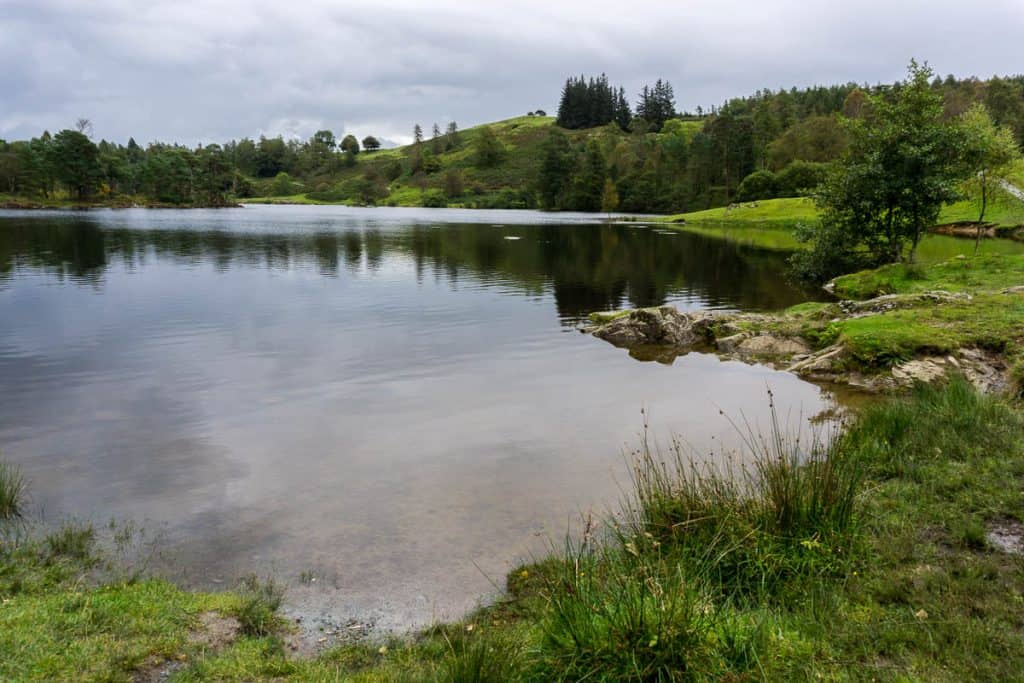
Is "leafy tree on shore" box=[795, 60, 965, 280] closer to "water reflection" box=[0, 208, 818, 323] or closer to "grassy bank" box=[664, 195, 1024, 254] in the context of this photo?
"water reflection" box=[0, 208, 818, 323]

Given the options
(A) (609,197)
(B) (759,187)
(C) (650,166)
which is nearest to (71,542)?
(B) (759,187)

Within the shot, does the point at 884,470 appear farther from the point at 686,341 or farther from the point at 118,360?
the point at 118,360

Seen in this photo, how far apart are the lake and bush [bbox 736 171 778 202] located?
8766 centimetres

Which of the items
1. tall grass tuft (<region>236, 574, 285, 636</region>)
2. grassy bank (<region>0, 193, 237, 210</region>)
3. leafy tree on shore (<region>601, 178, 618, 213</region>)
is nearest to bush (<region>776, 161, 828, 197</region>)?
leafy tree on shore (<region>601, 178, 618, 213</region>)

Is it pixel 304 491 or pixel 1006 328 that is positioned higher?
pixel 1006 328

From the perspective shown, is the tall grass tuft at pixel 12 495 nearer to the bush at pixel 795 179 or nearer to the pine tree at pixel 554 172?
the bush at pixel 795 179

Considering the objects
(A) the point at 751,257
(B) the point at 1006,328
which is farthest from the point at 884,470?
(A) the point at 751,257

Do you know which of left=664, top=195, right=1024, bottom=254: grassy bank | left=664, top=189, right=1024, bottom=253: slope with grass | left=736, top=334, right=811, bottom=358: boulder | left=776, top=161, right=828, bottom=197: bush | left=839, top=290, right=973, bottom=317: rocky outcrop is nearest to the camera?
left=736, top=334, right=811, bottom=358: boulder

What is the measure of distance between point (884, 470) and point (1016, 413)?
10.4ft

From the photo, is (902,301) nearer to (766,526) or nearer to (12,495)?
(766,526)

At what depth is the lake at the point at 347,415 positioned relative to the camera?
1013cm

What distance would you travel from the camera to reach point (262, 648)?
6980 millimetres

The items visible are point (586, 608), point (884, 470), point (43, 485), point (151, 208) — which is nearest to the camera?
point (586, 608)

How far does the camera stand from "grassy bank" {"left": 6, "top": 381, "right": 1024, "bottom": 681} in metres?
5.45
